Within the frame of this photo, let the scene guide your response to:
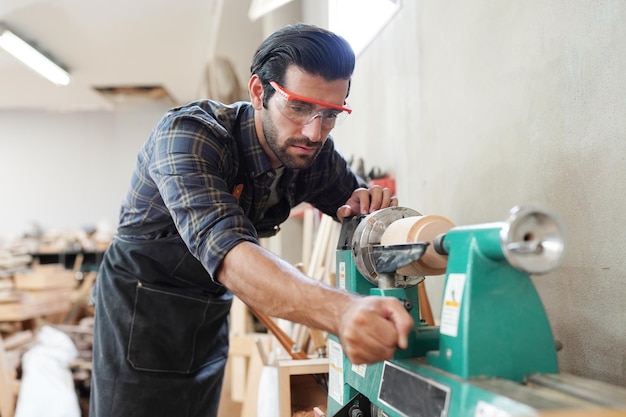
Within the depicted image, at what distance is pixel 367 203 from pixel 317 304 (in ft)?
2.26

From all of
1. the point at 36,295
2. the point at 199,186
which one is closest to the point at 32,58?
the point at 36,295

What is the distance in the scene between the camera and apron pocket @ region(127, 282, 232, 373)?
178 cm

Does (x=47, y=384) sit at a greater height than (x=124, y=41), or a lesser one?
lesser

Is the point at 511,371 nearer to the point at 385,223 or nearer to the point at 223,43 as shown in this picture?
the point at 385,223

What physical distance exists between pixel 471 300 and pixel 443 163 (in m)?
1.06

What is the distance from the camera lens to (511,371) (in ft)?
2.86

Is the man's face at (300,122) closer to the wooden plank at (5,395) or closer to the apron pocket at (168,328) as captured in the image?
the apron pocket at (168,328)

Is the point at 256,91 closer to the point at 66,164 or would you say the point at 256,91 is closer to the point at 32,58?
Answer: the point at 32,58

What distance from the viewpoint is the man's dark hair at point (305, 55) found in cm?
140

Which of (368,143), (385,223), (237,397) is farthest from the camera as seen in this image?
(237,397)

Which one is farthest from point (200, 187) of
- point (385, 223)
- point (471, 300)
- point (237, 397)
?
point (237, 397)

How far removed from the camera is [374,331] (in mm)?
886

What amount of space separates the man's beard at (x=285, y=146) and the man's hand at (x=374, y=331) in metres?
0.67

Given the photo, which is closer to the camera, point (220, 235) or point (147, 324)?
point (220, 235)
